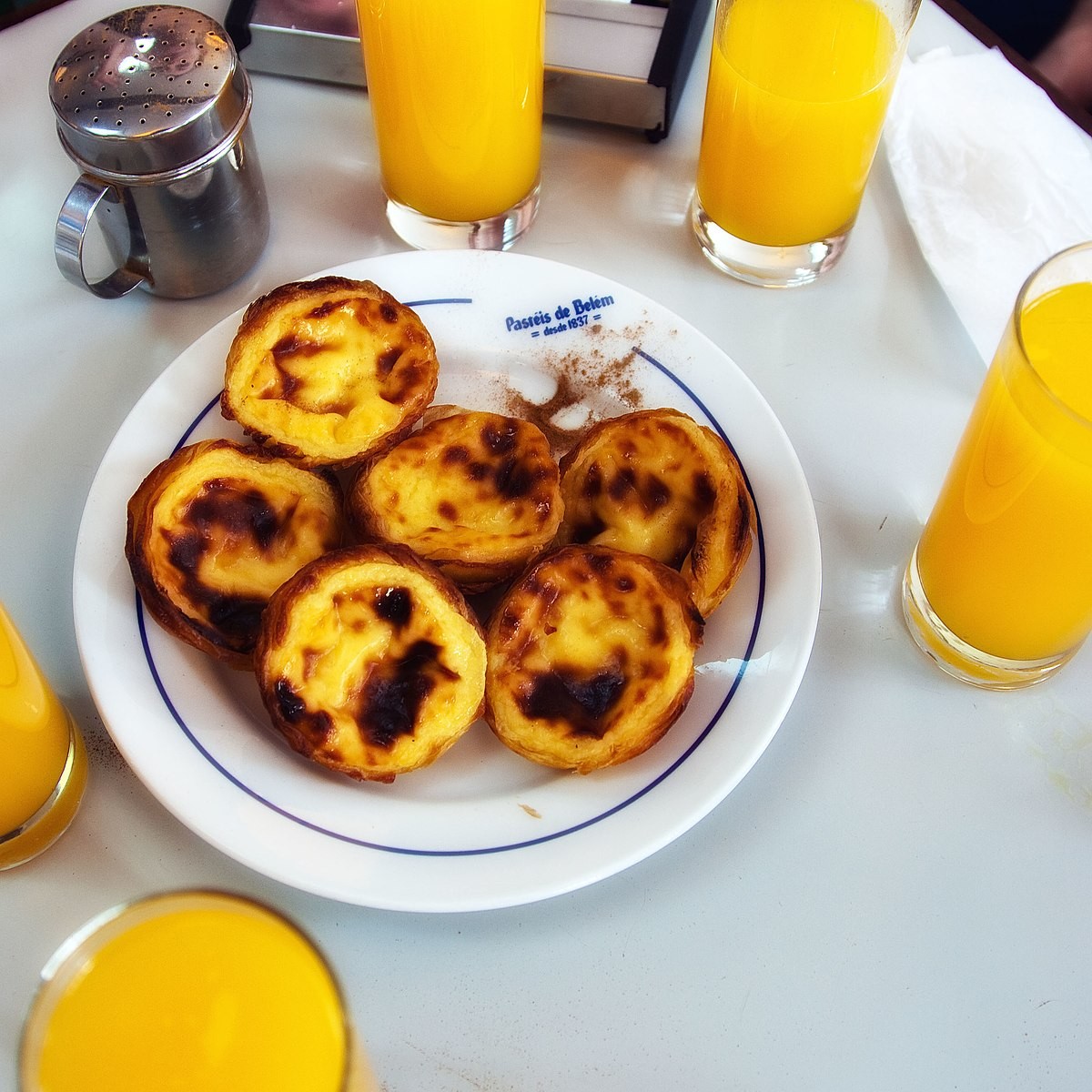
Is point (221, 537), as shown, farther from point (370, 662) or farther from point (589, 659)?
point (589, 659)

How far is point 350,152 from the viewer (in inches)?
71.2

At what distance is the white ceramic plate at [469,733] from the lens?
42.4 inches

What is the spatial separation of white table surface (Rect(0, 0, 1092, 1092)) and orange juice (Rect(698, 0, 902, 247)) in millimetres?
213

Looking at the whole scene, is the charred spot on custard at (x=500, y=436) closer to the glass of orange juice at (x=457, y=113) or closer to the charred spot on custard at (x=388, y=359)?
the charred spot on custard at (x=388, y=359)

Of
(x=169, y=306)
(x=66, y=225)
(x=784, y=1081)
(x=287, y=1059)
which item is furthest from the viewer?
(x=169, y=306)

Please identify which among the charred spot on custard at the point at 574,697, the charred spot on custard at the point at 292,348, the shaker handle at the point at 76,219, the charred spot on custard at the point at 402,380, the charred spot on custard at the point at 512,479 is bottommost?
the charred spot on custard at the point at 574,697

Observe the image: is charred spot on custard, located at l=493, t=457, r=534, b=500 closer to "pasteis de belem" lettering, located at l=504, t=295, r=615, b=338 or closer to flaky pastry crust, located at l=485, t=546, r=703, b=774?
flaky pastry crust, located at l=485, t=546, r=703, b=774

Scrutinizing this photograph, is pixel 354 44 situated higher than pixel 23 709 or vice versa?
pixel 354 44

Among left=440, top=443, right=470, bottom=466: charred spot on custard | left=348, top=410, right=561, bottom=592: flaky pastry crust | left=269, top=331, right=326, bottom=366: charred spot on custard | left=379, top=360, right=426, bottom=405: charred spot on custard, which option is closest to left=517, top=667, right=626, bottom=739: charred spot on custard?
left=348, top=410, right=561, bottom=592: flaky pastry crust

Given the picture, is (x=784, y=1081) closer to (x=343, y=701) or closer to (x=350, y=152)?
(x=343, y=701)

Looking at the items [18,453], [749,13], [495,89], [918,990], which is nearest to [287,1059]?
[918,990]

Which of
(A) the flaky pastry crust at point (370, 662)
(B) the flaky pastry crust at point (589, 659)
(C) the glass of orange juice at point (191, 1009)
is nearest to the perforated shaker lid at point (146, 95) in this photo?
(A) the flaky pastry crust at point (370, 662)

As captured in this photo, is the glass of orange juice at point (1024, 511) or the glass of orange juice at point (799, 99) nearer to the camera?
the glass of orange juice at point (1024, 511)

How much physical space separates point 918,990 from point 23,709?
94 cm
